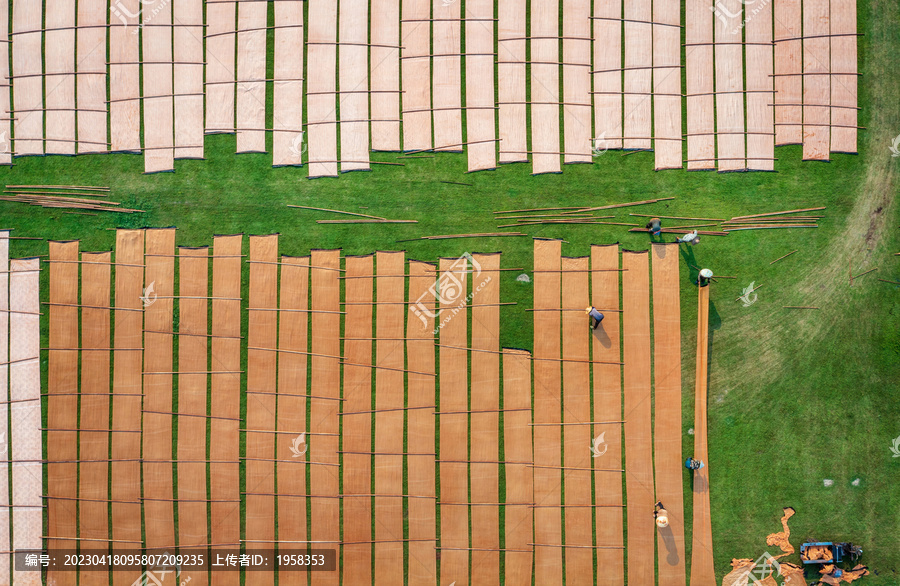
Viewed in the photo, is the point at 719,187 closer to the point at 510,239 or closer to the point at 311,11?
the point at 510,239

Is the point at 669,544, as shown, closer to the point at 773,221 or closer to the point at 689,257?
the point at 689,257

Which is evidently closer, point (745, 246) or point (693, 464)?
point (693, 464)

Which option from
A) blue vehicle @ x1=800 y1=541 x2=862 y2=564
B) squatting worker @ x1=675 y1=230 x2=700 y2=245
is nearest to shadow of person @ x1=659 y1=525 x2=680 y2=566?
blue vehicle @ x1=800 y1=541 x2=862 y2=564

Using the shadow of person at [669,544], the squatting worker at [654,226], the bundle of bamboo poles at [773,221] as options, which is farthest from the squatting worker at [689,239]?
the shadow of person at [669,544]

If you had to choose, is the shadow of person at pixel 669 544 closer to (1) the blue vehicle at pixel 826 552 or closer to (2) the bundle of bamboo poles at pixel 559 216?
(1) the blue vehicle at pixel 826 552

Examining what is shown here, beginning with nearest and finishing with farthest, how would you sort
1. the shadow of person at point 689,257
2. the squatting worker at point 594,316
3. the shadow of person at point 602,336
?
the squatting worker at point 594,316 → the shadow of person at point 602,336 → the shadow of person at point 689,257

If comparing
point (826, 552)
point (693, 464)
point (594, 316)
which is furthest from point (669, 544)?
point (594, 316)
